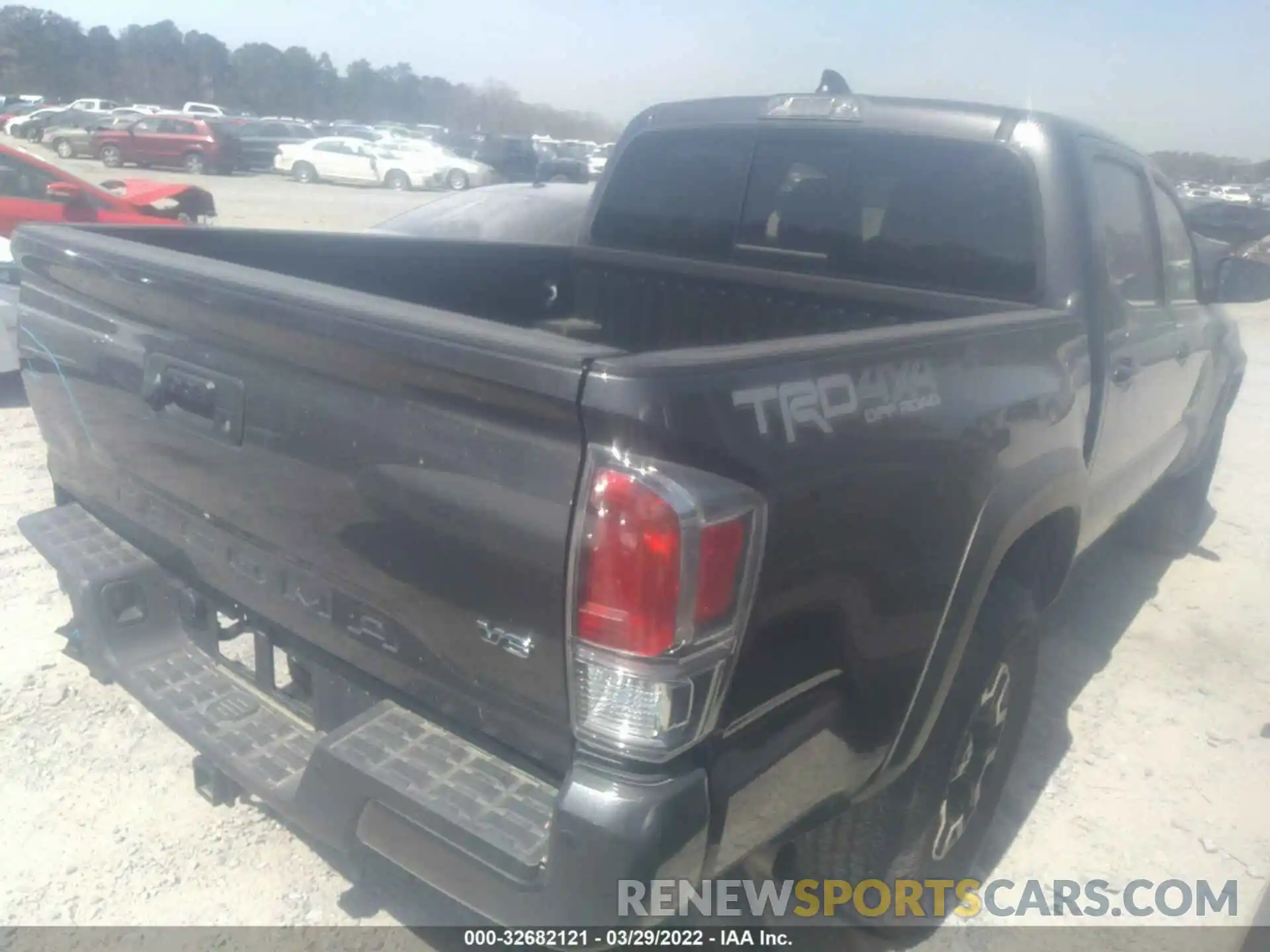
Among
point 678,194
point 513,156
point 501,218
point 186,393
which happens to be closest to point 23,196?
point 501,218

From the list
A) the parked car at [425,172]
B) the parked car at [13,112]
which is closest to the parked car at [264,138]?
the parked car at [425,172]

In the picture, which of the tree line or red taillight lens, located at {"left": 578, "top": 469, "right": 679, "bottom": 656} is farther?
the tree line

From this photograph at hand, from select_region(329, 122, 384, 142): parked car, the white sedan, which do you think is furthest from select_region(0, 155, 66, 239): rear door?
select_region(329, 122, 384, 142): parked car

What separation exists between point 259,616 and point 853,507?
4.34 ft

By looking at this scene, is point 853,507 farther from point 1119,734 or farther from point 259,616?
point 1119,734

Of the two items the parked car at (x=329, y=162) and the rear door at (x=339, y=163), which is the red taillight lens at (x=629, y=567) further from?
the rear door at (x=339, y=163)

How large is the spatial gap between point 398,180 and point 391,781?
3344cm

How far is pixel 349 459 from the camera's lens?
194cm

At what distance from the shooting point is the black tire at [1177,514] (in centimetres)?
555

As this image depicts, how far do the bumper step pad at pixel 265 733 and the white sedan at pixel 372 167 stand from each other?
31.5m

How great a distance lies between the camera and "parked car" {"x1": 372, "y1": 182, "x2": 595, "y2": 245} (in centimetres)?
880

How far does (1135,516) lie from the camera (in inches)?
227

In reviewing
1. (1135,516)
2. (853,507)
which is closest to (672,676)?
(853,507)

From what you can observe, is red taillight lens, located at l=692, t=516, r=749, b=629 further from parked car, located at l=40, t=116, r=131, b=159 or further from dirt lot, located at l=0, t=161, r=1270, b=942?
parked car, located at l=40, t=116, r=131, b=159
